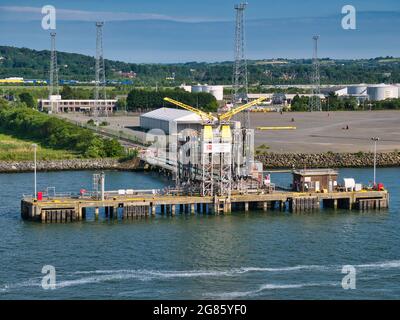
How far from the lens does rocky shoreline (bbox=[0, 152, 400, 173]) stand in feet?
185

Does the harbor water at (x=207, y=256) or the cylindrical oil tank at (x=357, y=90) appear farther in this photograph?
the cylindrical oil tank at (x=357, y=90)

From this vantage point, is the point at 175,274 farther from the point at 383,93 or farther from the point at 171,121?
the point at 383,93

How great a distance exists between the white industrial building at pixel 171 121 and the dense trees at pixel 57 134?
5763mm

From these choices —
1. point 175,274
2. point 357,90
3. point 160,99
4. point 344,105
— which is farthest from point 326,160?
point 357,90

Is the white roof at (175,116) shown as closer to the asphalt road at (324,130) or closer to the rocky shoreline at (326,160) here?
the asphalt road at (324,130)

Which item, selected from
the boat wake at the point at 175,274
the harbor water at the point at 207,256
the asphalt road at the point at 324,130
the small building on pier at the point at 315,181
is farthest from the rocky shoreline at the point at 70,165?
the boat wake at the point at 175,274

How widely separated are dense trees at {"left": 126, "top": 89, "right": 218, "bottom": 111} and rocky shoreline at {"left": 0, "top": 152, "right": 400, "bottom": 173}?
4651 cm

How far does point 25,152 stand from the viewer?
6272 cm

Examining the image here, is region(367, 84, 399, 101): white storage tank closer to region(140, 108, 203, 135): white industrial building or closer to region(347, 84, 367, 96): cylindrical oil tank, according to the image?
region(347, 84, 367, 96): cylindrical oil tank

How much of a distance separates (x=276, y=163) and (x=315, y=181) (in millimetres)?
16488

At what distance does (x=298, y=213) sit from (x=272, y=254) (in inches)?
331

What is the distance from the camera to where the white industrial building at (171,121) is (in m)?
68.6

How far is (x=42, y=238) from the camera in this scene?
3384 cm

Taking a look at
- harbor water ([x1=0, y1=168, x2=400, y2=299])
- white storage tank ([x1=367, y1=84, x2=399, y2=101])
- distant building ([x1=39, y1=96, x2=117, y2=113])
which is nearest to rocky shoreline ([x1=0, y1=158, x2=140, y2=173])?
harbor water ([x1=0, y1=168, x2=400, y2=299])
